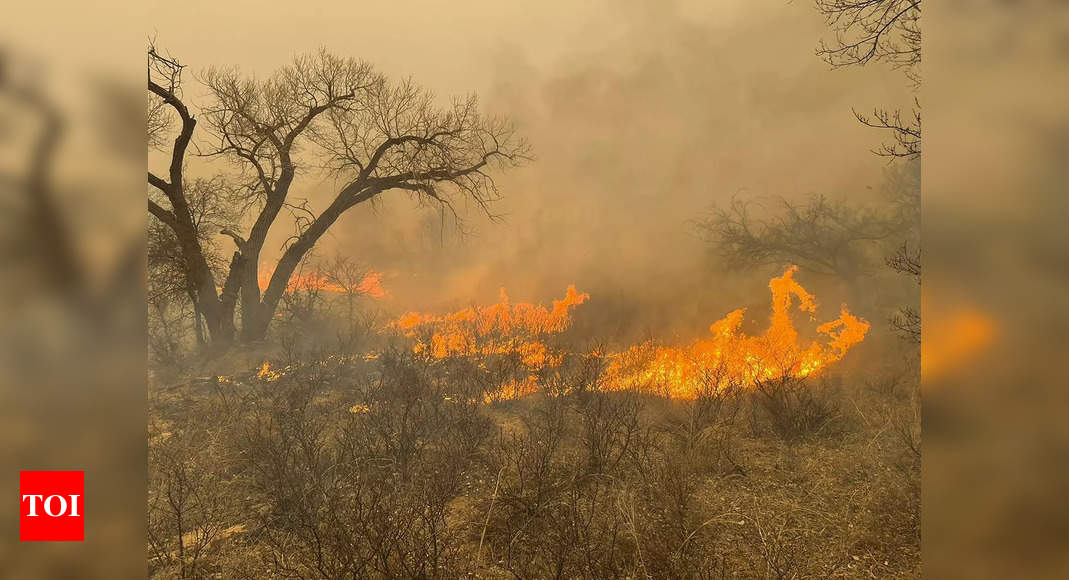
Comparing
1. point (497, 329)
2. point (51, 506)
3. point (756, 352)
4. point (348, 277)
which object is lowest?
point (51, 506)

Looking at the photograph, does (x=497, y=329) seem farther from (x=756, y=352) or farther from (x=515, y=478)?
(x=756, y=352)

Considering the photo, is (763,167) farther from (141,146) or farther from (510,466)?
(141,146)

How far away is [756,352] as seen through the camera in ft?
16.0

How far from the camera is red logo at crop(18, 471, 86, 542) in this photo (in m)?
1.79

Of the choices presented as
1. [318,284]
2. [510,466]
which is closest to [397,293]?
[318,284]

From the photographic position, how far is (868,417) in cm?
451

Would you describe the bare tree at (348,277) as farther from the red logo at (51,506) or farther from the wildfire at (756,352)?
the red logo at (51,506)

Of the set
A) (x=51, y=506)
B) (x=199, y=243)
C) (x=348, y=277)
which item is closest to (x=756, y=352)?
(x=348, y=277)

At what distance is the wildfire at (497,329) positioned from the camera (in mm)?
5125

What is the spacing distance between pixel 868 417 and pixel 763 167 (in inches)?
95.2

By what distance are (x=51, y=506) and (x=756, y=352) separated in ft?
16.0

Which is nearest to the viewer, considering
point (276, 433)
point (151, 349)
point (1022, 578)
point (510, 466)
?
point (1022, 578)

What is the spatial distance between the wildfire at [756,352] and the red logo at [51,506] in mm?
3934

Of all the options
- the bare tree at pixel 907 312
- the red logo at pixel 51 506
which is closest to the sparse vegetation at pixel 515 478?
the bare tree at pixel 907 312
